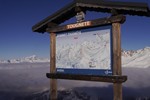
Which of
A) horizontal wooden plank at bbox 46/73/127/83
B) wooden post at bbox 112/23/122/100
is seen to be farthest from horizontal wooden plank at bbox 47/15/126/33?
horizontal wooden plank at bbox 46/73/127/83

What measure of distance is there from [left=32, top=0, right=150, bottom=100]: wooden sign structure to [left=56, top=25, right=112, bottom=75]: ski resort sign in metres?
0.18

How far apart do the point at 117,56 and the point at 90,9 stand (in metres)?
2.53

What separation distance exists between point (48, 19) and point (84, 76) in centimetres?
317

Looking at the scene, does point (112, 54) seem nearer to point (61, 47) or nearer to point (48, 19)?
point (61, 47)

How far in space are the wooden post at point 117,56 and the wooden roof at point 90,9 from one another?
2.14ft

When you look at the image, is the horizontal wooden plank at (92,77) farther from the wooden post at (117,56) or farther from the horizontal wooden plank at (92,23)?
the horizontal wooden plank at (92,23)

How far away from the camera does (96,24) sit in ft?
40.5

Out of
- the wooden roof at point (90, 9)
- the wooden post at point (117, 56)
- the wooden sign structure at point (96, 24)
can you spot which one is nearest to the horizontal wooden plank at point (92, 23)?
the wooden sign structure at point (96, 24)

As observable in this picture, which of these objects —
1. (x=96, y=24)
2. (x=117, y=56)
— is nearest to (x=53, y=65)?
(x=96, y=24)

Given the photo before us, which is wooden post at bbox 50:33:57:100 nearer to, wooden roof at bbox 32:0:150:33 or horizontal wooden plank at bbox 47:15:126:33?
horizontal wooden plank at bbox 47:15:126:33

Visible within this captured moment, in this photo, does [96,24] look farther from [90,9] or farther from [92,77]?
[92,77]

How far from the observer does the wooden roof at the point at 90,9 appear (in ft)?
37.9

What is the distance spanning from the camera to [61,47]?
13992mm

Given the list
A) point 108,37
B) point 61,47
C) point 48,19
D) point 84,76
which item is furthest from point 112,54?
point 48,19
